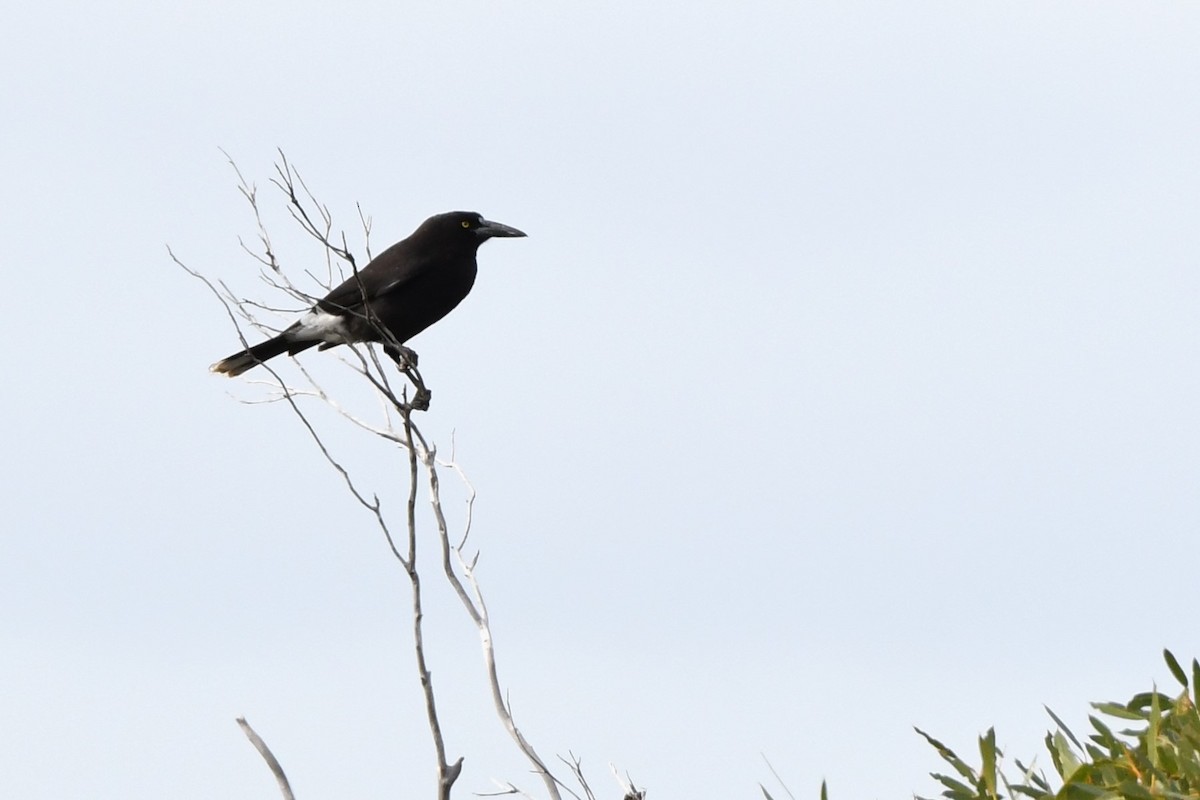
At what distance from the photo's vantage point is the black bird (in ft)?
24.8

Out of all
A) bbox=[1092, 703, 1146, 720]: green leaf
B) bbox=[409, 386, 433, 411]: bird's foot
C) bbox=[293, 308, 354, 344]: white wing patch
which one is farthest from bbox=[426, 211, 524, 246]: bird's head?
bbox=[1092, 703, 1146, 720]: green leaf

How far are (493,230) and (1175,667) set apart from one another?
6213 millimetres

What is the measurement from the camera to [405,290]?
25.5 feet

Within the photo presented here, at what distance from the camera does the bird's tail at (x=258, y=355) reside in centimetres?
785

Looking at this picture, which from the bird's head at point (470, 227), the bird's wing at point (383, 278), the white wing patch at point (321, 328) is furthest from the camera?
the bird's head at point (470, 227)

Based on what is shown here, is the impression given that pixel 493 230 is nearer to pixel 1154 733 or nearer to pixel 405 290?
pixel 405 290

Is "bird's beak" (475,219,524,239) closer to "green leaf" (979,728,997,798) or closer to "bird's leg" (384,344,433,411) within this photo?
"bird's leg" (384,344,433,411)

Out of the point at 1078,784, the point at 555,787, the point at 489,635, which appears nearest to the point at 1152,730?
the point at 1078,784

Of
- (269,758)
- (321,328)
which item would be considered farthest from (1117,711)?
(321,328)

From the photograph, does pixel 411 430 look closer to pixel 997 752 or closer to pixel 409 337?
pixel 997 752

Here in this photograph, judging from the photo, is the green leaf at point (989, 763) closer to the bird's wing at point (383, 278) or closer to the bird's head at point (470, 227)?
the bird's wing at point (383, 278)

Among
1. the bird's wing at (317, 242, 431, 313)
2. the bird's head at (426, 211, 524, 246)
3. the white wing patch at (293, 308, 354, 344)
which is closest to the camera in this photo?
the white wing patch at (293, 308, 354, 344)

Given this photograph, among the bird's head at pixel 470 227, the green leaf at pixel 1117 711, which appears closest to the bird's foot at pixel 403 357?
the bird's head at pixel 470 227

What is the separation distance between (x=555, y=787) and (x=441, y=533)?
78 centimetres
